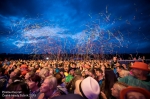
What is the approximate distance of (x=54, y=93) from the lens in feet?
10.3

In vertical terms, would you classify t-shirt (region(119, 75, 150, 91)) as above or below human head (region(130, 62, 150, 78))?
below

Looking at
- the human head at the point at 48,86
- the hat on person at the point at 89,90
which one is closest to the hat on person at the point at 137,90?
the hat on person at the point at 89,90

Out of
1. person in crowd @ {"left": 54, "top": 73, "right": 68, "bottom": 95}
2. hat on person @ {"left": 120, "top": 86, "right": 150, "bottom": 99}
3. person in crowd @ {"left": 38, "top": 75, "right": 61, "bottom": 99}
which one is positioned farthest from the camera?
person in crowd @ {"left": 54, "top": 73, "right": 68, "bottom": 95}

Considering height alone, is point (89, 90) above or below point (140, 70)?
below

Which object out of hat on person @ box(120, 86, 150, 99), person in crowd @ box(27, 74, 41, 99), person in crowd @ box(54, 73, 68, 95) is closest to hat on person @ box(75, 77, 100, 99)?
hat on person @ box(120, 86, 150, 99)

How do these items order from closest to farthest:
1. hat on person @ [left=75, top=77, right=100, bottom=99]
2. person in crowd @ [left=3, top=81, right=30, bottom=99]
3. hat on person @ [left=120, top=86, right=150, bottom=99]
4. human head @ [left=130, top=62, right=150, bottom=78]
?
hat on person @ [left=120, top=86, right=150, bottom=99], hat on person @ [left=75, top=77, right=100, bottom=99], person in crowd @ [left=3, top=81, right=30, bottom=99], human head @ [left=130, top=62, right=150, bottom=78]

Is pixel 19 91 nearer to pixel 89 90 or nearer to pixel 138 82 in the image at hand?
pixel 89 90

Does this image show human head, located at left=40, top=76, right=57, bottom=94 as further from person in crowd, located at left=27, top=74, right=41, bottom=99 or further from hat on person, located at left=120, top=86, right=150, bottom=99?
hat on person, located at left=120, top=86, right=150, bottom=99

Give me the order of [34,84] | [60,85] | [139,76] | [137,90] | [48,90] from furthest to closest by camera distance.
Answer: [60,85]
[34,84]
[139,76]
[48,90]
[137,90]

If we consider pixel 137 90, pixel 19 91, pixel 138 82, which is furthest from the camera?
pixel 138 82

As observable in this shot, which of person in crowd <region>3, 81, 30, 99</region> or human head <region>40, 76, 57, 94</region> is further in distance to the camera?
human head <region>40, 76, 57, 94</region>

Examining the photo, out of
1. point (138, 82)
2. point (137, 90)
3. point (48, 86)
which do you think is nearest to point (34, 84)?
point (48, 86)

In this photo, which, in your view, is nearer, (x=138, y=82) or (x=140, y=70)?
(x=138, y=82)

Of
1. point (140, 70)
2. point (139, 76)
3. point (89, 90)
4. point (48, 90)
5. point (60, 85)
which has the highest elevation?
point (140, 70)
